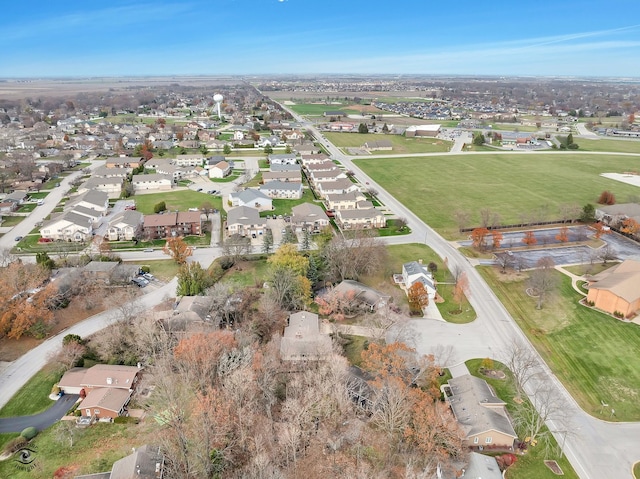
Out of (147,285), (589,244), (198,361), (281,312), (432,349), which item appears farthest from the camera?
(589,244)

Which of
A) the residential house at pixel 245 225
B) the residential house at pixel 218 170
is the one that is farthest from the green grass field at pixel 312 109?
the residential house at pixel 245 225

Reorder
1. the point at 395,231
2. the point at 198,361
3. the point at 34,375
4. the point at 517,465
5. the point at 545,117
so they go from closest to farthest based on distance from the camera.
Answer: the point at 517,465
the point at 198,361
the point at 34,375
the point at 395,231
the point at 545,117

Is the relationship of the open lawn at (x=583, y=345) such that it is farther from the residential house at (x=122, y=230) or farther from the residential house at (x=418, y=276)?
the residential house at (x=122, y=230)

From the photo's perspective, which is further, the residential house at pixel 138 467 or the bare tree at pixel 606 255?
the bare tree at pixel 606 255

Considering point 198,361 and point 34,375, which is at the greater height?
point 198,361

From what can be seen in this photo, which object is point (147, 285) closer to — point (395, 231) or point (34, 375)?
point (34, 375)

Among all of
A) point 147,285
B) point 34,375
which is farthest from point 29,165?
point 34,375

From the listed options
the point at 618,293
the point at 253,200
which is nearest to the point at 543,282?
the point at 618,293
